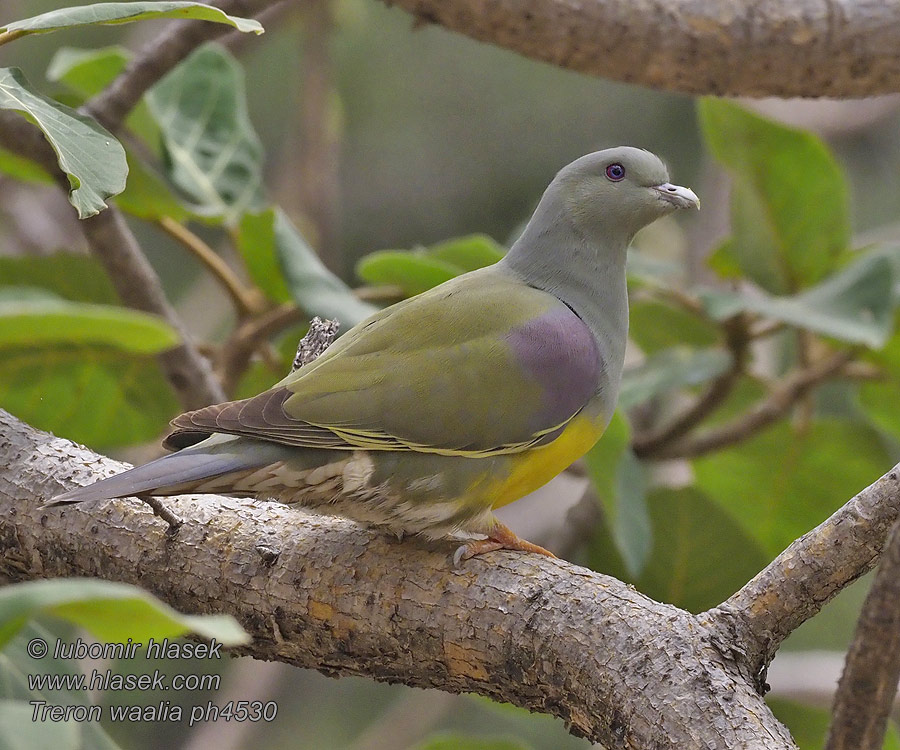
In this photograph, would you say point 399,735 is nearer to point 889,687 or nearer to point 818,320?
point 818,320

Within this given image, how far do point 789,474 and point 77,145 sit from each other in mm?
2221

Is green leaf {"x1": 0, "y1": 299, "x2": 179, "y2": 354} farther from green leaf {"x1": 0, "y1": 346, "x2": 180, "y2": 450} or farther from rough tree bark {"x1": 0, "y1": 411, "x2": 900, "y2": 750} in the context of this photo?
green leaf {"x1": 0, "y1": 346, "x2": 180, "y2": 450}

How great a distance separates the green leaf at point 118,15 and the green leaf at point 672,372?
56.5 inches

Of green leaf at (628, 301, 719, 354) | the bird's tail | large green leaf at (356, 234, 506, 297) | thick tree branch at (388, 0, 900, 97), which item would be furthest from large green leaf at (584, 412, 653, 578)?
the bird's tail

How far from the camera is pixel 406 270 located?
238cm

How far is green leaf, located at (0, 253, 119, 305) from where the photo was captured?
271cm

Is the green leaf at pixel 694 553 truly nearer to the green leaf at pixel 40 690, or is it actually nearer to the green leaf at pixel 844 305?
the green leaf at pixel 844 305

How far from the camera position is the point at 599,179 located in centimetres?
203

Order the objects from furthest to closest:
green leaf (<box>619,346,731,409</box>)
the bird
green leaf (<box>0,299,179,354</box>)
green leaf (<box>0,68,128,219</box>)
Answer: green leaf (<box>619,346,731,409</box>) < the bird < green leaf (<box>0,68,128,219</box>) < green leaf (<box>0,299,179,354</box>)

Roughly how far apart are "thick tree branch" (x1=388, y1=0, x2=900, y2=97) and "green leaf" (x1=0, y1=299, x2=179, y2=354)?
128cm

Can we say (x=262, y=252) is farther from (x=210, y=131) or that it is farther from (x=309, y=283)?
(x=210, y=131)

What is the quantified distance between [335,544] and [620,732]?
0.57 meters

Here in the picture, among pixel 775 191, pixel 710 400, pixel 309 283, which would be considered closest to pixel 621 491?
pixel 710 400

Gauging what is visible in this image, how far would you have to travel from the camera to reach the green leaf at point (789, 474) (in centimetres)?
284
